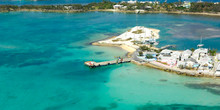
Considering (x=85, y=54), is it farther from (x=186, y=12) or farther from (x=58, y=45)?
(x=186, y=12)

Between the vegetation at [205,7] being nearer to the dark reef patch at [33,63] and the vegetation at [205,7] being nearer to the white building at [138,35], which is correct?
Answer: the white building at [138,35]

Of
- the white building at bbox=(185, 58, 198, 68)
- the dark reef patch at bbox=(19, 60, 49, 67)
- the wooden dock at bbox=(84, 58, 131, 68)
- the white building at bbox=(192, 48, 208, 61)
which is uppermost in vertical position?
the white building at bbox=(192, 48, 208, 61)

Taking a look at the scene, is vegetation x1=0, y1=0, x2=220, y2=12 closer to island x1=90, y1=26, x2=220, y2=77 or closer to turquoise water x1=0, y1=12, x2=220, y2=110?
turquoise water x1=0, y1=12, x2=220, y2=110

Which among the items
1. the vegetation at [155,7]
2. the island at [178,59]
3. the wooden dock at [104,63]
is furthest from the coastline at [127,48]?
the vegetation at [155,7]

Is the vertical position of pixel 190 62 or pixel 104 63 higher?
pixel 190 62

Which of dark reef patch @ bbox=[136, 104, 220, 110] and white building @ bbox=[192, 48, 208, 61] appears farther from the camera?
white building @ bbox=[192, 48, 208, 61]

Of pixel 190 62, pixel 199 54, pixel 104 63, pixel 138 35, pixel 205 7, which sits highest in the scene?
pixel 205 7

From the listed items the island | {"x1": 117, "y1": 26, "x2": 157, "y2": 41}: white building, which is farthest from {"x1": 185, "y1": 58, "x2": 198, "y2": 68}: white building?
{"x1": 117, "y1": 26, "x2": 157, "y2": 41}: white building

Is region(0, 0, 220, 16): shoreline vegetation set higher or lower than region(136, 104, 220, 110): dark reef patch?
higher

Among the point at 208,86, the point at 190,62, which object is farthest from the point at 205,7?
the point at 208,86

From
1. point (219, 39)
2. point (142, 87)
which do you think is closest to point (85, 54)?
point (142, 87)

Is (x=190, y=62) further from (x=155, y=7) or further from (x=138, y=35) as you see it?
(x=155, y=7)
